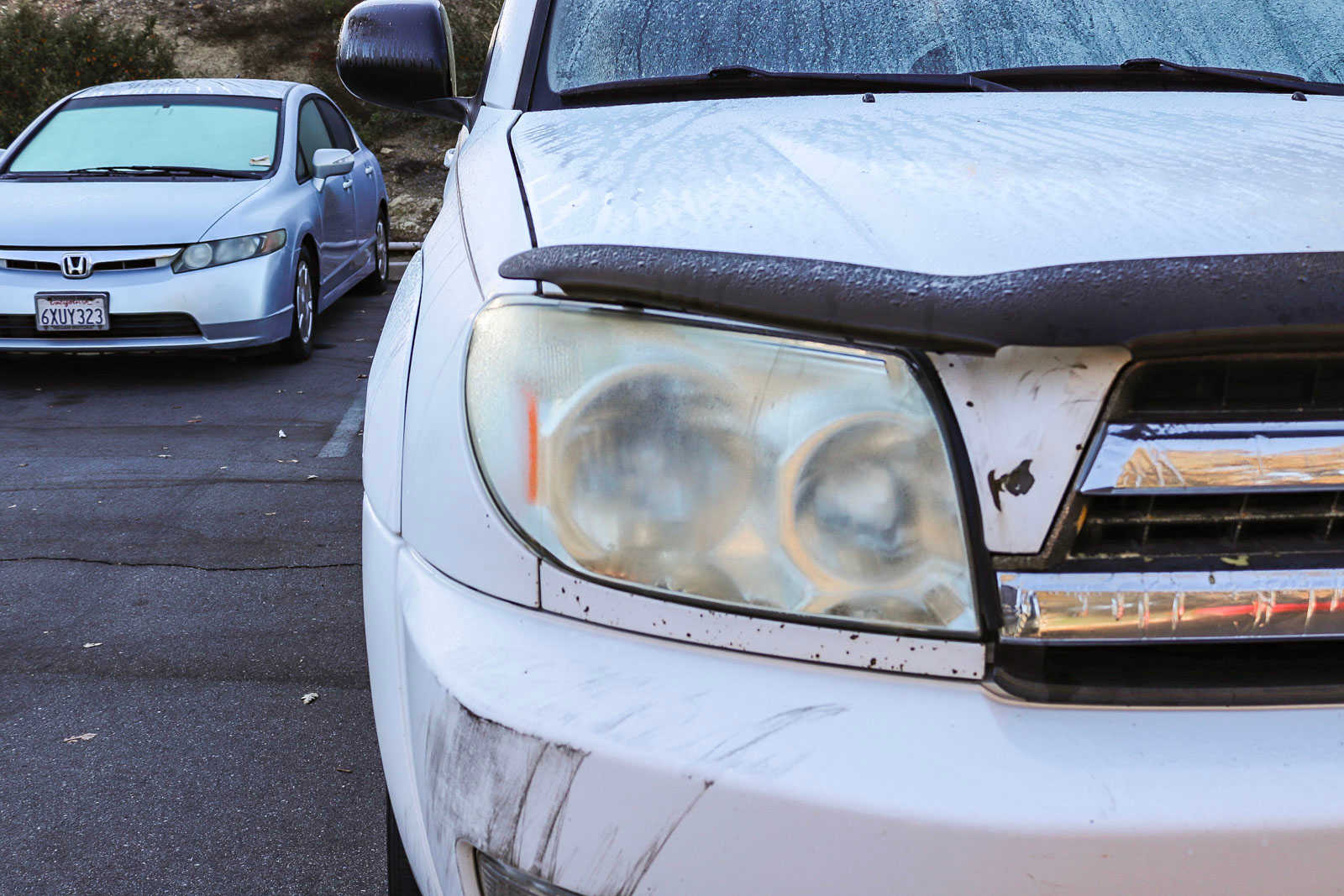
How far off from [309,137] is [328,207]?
0.58 m

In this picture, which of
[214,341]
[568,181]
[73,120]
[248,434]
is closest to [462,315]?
[568,181]

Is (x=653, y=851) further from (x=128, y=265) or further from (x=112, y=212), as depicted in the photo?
(x=112, y=212)

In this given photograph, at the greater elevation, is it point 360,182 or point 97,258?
point 97,258

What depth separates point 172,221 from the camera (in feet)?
19.7

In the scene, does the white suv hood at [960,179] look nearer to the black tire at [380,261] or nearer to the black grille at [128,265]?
the black grille at [128,265]

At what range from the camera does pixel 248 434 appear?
206 inches

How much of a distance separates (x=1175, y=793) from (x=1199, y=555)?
21 cm

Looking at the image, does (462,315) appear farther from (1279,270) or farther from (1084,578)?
(1279,270)

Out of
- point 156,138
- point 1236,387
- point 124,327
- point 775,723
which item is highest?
point 1236,387

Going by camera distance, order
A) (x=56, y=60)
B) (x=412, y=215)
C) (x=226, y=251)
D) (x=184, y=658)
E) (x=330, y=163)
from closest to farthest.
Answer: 1. (x=184, y=658)
2. (x=226, y=251)
3. (x=330, y=163)
4. (x=412, y=215)
5. (x=56, y=60)

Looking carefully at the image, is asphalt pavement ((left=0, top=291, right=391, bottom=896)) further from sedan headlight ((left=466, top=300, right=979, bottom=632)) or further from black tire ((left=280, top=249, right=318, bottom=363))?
sedan headlight ((left=466, top=300, right=979, bottom=632))

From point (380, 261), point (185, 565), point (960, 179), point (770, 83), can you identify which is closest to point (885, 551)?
point (960, 179)

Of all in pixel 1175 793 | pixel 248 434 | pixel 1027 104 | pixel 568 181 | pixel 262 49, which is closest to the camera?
pixel 1175 793

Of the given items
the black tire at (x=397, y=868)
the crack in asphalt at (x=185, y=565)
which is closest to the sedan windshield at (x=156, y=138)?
the crack in asphalt at (x=185, y=565)
